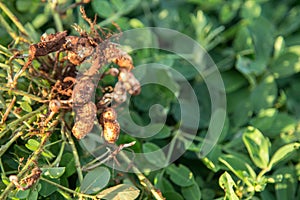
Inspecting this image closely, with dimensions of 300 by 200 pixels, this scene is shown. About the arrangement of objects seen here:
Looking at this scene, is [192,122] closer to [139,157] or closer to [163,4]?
[139,157]

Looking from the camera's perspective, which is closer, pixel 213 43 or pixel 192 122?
pixel 192 122

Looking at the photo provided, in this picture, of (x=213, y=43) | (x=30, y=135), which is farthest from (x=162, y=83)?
(x=30, y=135)

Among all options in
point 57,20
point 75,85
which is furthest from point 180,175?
point 57,20

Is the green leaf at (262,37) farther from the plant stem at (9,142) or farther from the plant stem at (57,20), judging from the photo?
the plant stem at (9,142)

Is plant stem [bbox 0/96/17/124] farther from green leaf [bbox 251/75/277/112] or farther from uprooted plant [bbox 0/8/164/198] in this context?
green leaf [bbox 251/75/277/112]

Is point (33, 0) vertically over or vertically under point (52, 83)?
over

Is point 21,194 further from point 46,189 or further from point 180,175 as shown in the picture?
point 180,175
